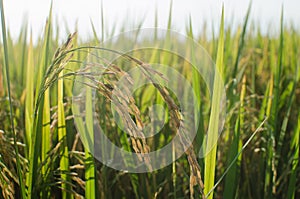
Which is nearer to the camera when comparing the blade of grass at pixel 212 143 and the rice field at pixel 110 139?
the rice field at pixel 110 139

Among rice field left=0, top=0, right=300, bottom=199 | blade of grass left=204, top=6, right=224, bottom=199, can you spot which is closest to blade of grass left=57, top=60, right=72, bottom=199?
rice field left=0, top=0, right=300, bottom=199

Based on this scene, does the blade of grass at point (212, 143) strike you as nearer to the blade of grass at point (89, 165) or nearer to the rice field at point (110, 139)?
the rice field at point (110, 139)

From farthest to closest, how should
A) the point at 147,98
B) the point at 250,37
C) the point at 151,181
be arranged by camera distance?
the point at 250,37, the point at 147,98, the point at 151,181

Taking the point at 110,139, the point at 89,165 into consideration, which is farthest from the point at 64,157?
the point at 110,139

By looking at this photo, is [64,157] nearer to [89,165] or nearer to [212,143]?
[89,165]

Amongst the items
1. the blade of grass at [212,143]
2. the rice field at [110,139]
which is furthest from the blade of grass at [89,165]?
the blade of grass at [212,143]

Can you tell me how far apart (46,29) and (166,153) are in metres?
0.37

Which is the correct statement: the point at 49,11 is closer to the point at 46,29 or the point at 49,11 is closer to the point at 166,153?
the point at 46,29

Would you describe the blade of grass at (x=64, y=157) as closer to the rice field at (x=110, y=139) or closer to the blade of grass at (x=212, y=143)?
the rice field at (x=110, y=139)

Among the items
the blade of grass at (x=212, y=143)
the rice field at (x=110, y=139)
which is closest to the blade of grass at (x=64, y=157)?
the rice field at (x=110, y=139)

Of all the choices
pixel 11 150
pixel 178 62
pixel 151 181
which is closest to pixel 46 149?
pixel 11 150

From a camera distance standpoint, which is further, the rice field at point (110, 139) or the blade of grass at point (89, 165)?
the blade of grass at point (89, 165)

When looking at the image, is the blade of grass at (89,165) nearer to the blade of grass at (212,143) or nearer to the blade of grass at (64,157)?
the blade of grass at (64,157)

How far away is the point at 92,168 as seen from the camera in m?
0.70
